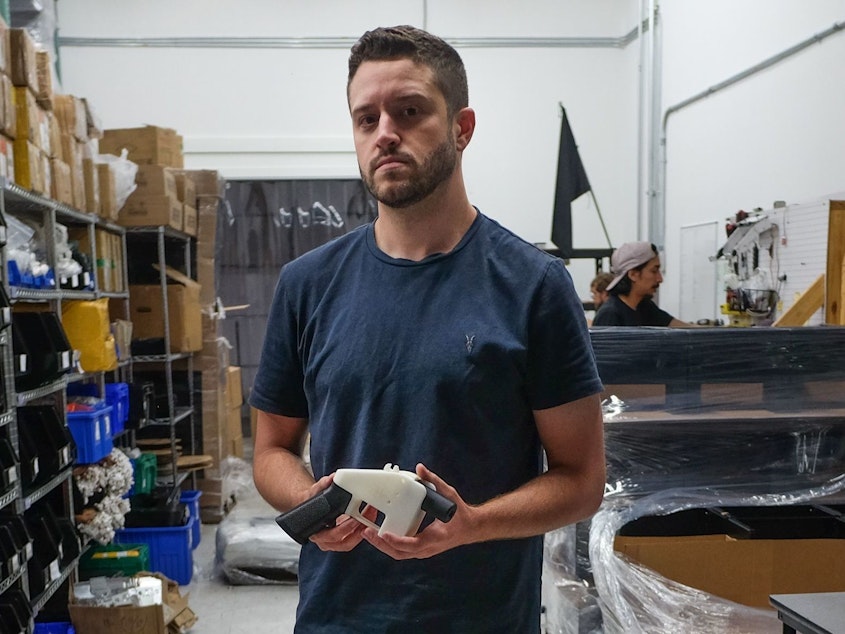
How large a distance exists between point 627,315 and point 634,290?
0.61ft

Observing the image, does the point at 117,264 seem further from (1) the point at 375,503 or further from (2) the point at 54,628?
(1) the point at 375,503

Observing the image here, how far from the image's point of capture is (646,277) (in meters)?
3.40

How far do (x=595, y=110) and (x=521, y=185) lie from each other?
0.86 m

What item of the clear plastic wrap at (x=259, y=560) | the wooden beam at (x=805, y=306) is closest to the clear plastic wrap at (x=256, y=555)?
the clear plastic wrap at (x=259, y=560)

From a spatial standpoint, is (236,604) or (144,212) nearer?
(236,604)

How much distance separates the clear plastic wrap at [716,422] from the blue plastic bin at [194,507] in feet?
8.13

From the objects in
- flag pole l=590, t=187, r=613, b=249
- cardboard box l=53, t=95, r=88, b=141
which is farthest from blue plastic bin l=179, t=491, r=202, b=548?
flag pole l=590, t=187, r=613, b=249

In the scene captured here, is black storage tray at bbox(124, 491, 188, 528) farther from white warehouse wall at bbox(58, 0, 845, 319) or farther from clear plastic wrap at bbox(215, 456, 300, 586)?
white warehouse wall at bbox(58, 0, 845, 319)

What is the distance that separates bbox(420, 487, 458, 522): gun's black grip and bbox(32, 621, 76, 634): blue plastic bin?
239 cm

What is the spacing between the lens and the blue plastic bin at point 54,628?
2502 mm

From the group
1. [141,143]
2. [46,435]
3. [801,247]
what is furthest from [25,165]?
[801,247]

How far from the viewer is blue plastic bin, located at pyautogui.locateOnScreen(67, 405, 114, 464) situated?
2744 millimetres

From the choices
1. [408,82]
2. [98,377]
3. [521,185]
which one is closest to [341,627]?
[408,82]

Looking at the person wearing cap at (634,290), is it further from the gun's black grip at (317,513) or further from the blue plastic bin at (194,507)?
the gun's black grip at (317,513)
